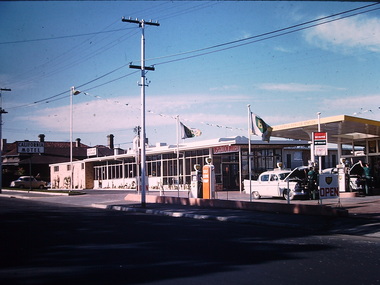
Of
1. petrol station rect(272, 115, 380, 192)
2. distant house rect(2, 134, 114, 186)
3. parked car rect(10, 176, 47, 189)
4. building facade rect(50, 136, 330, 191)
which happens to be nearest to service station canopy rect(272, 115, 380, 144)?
petrol station rect(272, 115, 380, 192)

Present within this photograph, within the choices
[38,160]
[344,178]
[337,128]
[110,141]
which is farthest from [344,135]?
[38,160]

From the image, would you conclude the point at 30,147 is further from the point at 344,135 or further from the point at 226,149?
the point at 344,135

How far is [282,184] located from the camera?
80.0ft

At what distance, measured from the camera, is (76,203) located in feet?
91.6

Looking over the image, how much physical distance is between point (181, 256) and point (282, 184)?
15953 mm

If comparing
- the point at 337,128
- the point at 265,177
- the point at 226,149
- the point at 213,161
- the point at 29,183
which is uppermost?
the point at 337,128

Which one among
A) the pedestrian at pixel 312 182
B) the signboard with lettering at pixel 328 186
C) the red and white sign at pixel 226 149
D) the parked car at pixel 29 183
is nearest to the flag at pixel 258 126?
the pedestrian at pixel 312 182

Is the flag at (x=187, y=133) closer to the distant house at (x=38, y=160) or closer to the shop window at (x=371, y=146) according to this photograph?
the shop window at (x=371, y=146)

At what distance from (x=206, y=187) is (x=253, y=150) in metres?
12.8

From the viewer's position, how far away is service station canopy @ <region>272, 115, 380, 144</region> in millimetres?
23928

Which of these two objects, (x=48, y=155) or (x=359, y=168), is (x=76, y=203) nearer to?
(x=359, y=168)

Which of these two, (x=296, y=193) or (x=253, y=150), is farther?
(x=253, y=150)

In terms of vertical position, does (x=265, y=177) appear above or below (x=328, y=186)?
above

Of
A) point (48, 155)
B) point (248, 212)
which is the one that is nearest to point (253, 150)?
point (248, 212)
